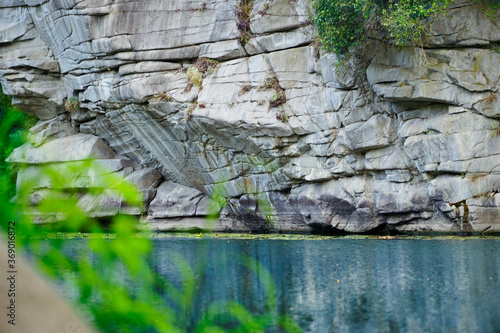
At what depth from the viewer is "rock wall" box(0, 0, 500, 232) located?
1638 cm

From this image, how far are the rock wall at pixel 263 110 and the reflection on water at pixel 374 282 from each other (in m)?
2.55

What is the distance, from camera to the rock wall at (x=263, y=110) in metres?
16.4

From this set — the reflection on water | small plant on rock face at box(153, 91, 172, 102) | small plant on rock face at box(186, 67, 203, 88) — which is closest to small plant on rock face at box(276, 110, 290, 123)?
small plant on rock face at box(186, 67, 203, 88)

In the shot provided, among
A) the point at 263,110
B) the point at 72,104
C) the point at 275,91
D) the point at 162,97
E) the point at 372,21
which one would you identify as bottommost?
the point at 263,110

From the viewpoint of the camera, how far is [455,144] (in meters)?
16.4

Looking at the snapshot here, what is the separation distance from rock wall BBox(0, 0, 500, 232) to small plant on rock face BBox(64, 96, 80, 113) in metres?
0.10

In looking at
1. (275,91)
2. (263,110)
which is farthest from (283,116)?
(275,91)

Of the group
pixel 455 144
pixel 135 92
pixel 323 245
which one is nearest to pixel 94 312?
pixel 323 245

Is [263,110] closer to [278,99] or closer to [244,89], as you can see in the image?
[278,99]

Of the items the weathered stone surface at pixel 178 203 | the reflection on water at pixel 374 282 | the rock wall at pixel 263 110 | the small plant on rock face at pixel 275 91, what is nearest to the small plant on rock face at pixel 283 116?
the rock wall at pixel 263 110

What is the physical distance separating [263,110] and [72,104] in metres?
10.4

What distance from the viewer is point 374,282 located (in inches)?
424

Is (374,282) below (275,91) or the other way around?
below

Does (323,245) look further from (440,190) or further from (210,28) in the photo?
(210,28)
